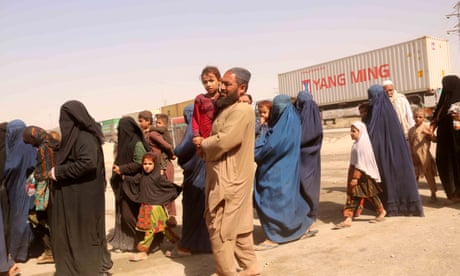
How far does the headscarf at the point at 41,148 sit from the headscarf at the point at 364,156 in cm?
338

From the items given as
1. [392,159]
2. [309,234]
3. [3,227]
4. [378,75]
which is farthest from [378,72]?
[3,227]

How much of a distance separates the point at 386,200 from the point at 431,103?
17.0 m

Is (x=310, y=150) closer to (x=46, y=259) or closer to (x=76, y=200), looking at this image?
(x=76, y=200)

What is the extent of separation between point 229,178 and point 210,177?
0.18 meters

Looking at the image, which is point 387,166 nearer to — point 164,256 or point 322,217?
point 322,217

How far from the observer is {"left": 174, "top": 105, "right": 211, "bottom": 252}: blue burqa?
420 cm

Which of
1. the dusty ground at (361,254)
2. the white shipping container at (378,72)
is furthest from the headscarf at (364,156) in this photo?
the white shipping container at (378,72)

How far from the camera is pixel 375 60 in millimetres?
22031

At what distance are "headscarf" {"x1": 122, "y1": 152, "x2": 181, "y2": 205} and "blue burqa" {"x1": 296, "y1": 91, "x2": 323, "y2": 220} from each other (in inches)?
56.6

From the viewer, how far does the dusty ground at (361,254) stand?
3408mm

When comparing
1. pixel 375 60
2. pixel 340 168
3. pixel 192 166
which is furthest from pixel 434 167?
pixel 375 60

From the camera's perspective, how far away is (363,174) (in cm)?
490

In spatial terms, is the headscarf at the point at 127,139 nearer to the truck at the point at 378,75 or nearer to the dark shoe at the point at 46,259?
the dark shoe at the point at 46,259

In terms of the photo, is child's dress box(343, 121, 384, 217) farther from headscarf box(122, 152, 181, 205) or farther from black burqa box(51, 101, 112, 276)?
black burqa box(51, 101, 112, 276)
